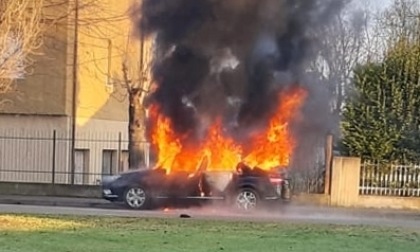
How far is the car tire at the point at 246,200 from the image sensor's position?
902 inches

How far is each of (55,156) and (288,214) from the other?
34.4ft

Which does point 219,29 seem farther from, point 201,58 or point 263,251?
point 263,251

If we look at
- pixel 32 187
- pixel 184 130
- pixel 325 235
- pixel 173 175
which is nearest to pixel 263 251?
pixel 325 235

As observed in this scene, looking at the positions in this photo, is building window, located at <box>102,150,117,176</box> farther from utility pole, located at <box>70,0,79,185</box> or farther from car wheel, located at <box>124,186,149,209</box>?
car wheel, located at <box>124,186,149,209</box>

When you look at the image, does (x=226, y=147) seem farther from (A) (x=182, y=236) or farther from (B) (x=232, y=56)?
(A) (x=182, y=236)

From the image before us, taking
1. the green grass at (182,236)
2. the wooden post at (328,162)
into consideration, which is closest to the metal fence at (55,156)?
the wooden post at (328,162)

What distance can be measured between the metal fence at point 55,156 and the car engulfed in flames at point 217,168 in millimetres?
5576

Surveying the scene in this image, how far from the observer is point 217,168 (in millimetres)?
24062

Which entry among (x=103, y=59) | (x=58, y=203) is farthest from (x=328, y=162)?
(x=103, y=59)

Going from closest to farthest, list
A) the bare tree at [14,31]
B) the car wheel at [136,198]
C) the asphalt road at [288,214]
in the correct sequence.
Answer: the bare tree at [14,31] → the asphalt road at [288,214] → the car wheel at [136,198]

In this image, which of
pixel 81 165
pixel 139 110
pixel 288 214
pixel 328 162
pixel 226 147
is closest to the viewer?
pixel 288 214

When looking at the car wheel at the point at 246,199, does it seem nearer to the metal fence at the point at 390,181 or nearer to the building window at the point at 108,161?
the metal fence at the point at 390,181

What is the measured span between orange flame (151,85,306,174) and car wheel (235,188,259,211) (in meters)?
1.07

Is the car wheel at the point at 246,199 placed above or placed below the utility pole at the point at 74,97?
below
